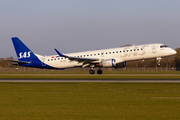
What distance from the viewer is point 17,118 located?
32.7ft

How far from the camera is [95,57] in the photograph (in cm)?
4831

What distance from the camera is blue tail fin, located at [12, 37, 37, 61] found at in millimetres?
53312

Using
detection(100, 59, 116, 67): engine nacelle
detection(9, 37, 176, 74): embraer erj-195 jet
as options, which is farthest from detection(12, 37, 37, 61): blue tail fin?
detection(100, 59, 116, 67): engine nacelle

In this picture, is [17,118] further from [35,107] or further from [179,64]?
[179,64]

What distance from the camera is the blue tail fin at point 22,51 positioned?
2099 inches

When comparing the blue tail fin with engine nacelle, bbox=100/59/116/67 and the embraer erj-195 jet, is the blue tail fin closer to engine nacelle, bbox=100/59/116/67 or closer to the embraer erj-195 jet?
the embraer erj-195 jet

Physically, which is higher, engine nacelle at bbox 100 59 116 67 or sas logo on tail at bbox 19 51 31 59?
sas logo on tail at bbox 19 51 31 59

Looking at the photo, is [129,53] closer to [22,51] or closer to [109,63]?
[109,63]

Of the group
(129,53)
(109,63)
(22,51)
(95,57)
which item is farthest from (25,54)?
(129,53)

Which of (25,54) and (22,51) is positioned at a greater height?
(22,51)

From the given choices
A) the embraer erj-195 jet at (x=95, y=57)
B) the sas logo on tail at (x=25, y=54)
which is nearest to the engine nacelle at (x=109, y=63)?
the embraer erj-195 jet at (x=95, y=57)

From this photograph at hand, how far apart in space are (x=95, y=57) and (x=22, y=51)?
635 inches

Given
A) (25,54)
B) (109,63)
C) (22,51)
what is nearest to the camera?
(109,63)

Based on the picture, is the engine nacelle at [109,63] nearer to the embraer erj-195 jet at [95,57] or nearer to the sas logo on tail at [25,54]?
the embraer erj-195 jet at [95,57]
